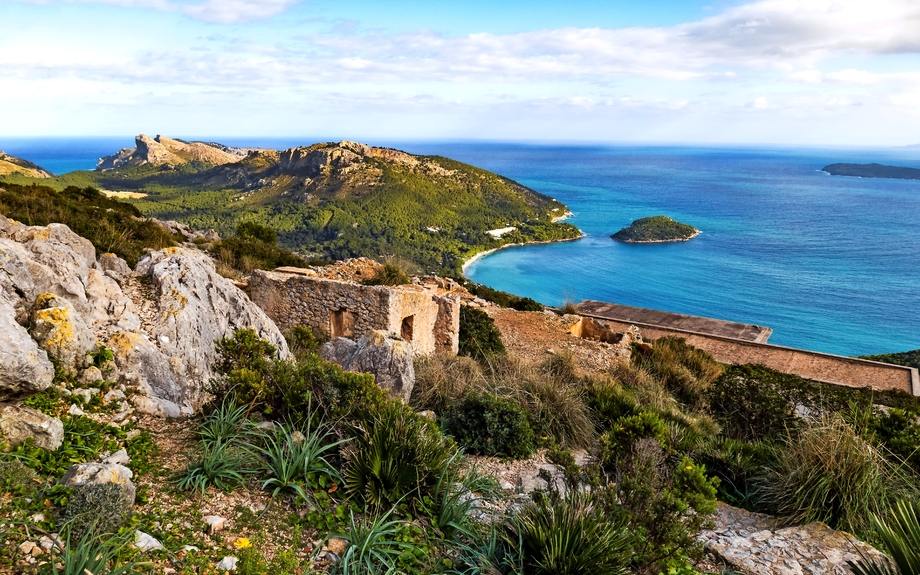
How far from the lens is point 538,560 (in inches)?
127

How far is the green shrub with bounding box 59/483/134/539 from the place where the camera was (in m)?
2.79

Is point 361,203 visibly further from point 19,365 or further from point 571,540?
point 571,540

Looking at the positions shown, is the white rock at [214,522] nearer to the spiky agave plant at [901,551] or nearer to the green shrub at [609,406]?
the spiky agave plant at [901,551]

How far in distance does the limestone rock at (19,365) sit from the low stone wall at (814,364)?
15182 mm

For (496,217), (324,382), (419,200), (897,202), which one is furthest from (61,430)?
(897,202)

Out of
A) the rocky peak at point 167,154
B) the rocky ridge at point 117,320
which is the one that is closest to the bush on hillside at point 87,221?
the rocky ridge at point 117,320

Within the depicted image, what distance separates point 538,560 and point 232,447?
2.41 m

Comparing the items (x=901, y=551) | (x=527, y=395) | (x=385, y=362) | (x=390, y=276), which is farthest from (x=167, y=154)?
(x=901, y=551)

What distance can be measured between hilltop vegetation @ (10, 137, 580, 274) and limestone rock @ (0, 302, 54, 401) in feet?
208

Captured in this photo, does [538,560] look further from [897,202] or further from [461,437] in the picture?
[897,202]

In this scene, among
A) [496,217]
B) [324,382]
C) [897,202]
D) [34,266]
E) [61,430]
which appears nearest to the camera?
[61,430]

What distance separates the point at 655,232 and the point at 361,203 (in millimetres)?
57521

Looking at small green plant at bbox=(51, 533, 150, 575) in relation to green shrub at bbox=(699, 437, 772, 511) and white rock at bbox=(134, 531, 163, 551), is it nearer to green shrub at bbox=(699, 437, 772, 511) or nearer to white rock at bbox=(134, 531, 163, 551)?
A: white rock at bbox=(134, 531, 163, 551)

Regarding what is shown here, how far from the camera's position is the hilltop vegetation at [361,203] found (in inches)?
2992
